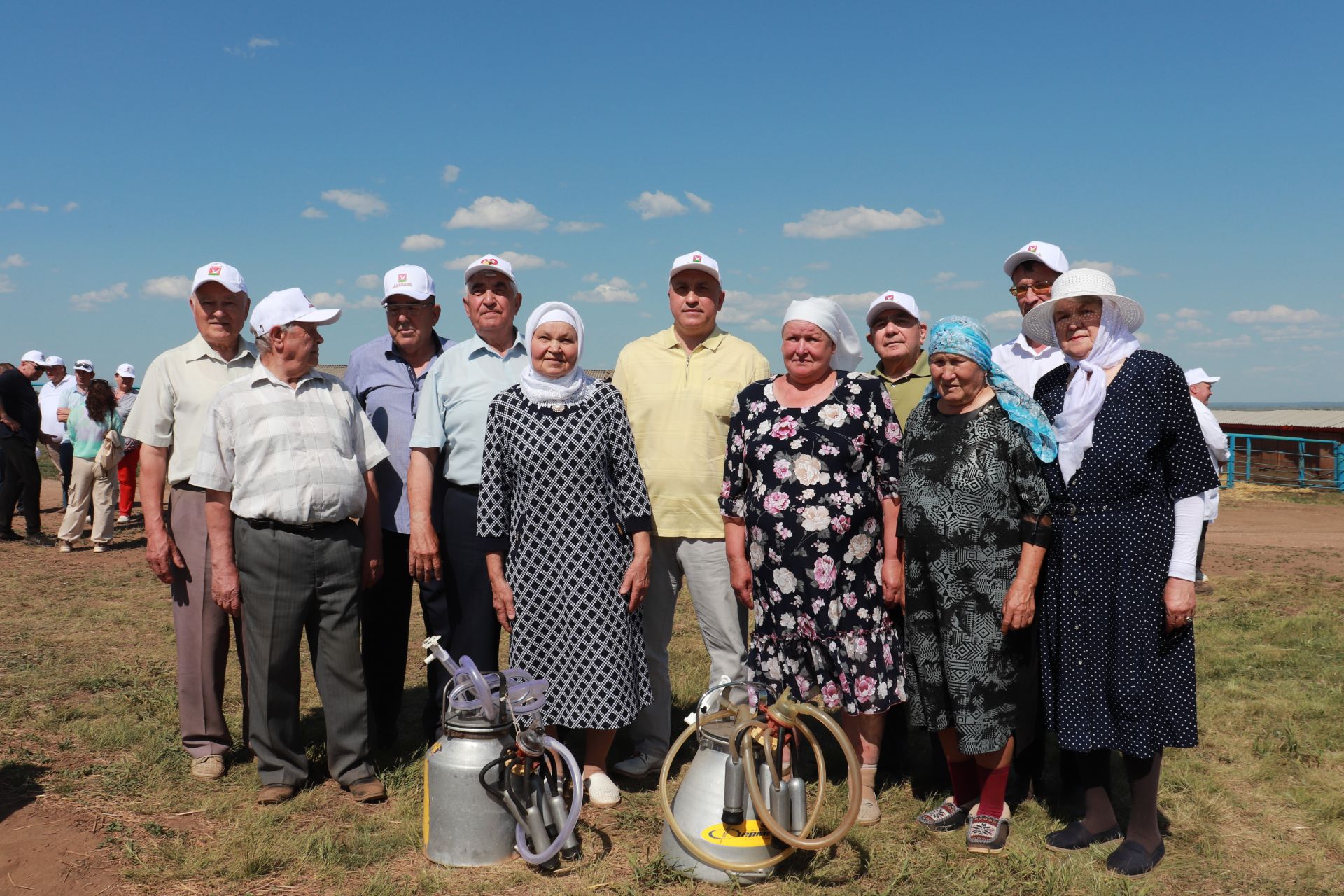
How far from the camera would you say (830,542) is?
3.75 metres

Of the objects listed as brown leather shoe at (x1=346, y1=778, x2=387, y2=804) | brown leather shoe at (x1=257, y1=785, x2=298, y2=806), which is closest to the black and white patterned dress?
brown leather shoe at (x1=346, y1=778, x2=387, y2=804)

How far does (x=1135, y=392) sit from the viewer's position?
3447mm

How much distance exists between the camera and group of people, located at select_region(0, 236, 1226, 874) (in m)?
3.52

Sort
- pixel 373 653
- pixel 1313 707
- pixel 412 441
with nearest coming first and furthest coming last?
1. pixel 412 441
2. pixel 373 653
3. pixel 1313 707

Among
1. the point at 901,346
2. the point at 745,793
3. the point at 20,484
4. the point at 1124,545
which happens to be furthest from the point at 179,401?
the point at 20,484

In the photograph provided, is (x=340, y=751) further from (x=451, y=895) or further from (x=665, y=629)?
(x=665, y=629)

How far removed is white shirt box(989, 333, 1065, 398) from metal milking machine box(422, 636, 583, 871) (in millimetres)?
2605

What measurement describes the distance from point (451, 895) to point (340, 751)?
1.11m

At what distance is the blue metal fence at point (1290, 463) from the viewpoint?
21312mm

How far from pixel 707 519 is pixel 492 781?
1.40 meters

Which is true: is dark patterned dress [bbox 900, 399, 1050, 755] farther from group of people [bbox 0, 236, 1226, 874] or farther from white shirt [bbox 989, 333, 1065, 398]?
white shirt [bbox 989, 333, 1065, 398]

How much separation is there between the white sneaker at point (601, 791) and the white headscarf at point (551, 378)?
1629 millimetres

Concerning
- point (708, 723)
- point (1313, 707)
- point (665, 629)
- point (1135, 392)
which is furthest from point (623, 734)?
point (1313, 707)

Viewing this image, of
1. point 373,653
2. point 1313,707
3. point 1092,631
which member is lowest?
point 1313,707
